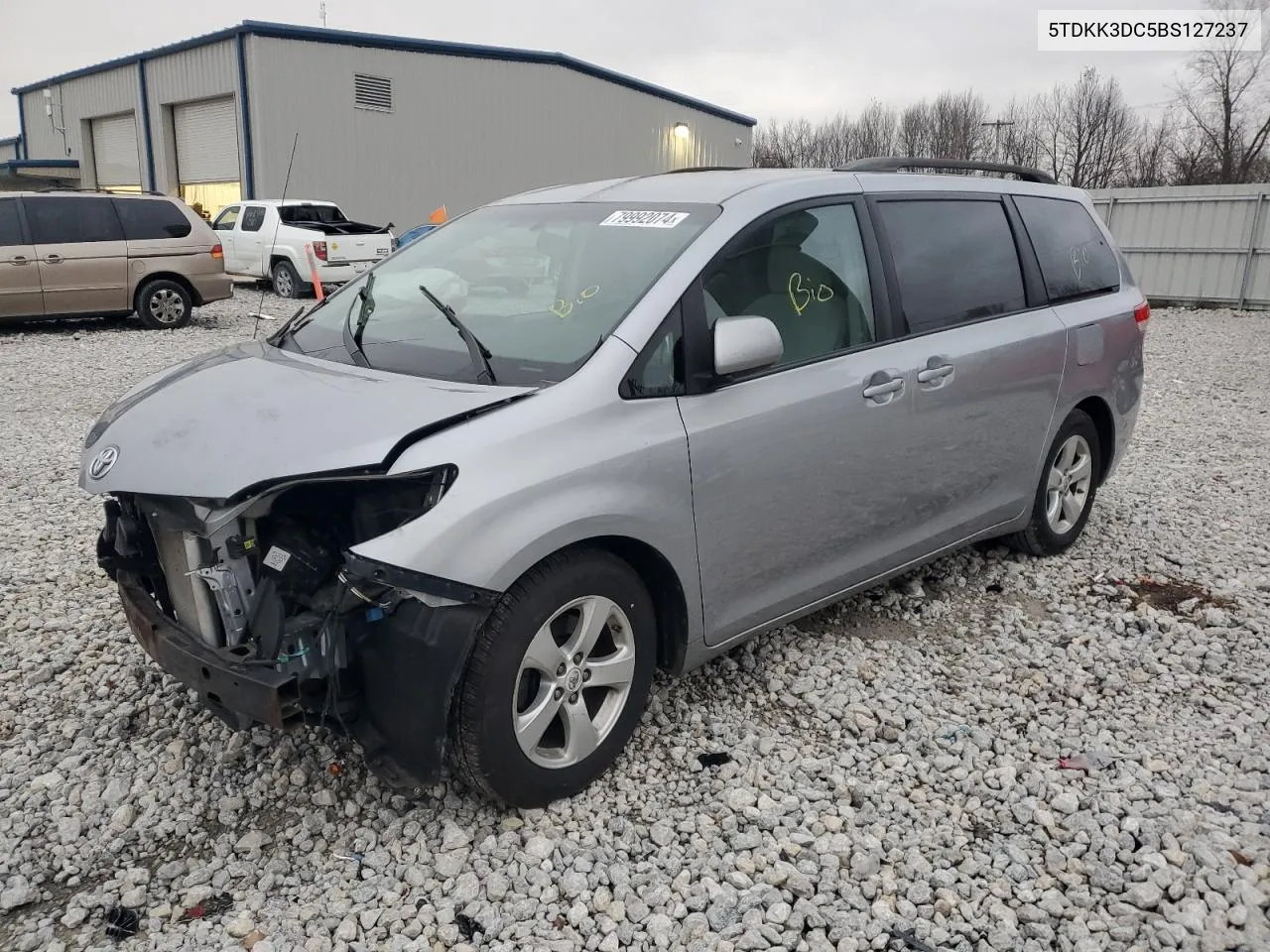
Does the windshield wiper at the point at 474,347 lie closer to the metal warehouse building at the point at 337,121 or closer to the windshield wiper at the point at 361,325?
the windshield wiper at the point at 361,325

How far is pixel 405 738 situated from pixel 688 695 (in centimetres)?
131

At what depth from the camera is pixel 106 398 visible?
8898 millimetres

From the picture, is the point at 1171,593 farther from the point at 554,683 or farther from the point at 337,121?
the point at 337,121

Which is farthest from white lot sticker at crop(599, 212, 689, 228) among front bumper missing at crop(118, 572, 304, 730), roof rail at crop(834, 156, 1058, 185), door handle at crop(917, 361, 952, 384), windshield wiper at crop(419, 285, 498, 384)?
front bumper missing at crop(118, 572, 304, 730)

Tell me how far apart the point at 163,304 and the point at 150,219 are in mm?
1062

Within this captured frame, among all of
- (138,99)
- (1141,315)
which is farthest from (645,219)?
(138,99)

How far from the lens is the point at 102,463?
2922 mm

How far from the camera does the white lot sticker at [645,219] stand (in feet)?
11.2

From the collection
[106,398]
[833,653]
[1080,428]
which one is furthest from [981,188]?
[106,398]

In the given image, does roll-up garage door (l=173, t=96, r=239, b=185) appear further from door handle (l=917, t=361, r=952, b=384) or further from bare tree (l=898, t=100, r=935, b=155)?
bare tree (l=898, t=100, r=935, b=155)

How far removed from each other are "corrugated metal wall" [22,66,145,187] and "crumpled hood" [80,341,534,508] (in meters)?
25.6

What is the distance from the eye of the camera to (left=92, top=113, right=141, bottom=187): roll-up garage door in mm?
25734

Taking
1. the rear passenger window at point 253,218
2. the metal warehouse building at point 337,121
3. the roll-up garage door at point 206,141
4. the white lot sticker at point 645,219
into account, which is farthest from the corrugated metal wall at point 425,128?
the white lot sticker at point 645,219

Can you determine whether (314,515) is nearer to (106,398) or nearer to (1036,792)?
(1036,792)
